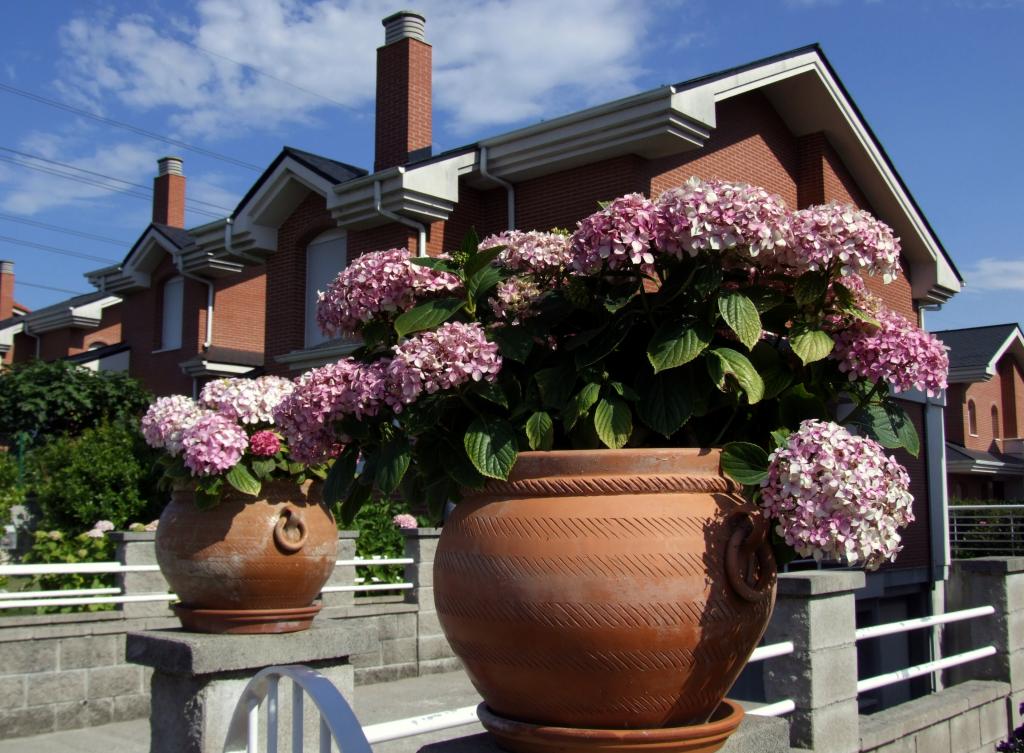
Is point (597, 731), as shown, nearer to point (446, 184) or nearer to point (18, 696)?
point (18, 696)

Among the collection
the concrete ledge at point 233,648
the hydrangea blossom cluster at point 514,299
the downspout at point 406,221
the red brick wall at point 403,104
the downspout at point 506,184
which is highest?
the red brick wall at point 403,104

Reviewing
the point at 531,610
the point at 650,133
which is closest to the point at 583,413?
the point at 531,610

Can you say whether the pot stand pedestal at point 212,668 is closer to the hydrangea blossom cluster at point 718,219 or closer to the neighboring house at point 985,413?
the hydrangea blossom cluster at point 718,219

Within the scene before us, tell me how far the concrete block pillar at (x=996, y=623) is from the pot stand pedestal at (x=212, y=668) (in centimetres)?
488

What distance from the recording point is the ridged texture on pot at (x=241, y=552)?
4473 mm

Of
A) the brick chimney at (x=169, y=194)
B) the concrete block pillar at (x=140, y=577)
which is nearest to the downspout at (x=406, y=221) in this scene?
the concrete block pillar at (x=140, y=577)

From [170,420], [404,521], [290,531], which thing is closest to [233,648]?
[290,531]

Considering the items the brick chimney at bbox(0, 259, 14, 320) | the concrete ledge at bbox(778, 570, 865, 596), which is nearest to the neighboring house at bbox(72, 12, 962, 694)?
the concrete ledge at bbox(778, 570, 865, 596)

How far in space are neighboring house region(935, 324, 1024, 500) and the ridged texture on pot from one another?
28599 millimetres

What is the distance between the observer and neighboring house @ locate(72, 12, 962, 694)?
12938 millimetres

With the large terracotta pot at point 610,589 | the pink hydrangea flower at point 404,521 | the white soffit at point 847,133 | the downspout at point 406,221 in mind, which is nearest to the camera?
the large terracotta pot at point 610,589

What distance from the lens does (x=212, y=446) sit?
4.36 m

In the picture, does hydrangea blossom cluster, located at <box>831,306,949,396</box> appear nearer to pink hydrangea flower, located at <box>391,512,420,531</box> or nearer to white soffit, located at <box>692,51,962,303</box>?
pink hydrangea flower, located at <box>391,512,420,531</box>

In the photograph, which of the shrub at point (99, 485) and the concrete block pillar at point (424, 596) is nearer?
the concrete block pillar at point (424, 596)
